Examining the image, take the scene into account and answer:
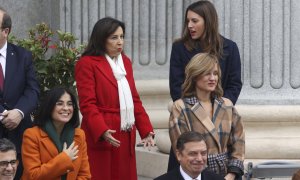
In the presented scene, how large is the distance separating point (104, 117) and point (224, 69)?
1.04m

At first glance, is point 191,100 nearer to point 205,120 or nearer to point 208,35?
point 205,120

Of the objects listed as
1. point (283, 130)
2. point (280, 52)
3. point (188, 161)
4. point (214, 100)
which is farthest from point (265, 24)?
point (188, 161)

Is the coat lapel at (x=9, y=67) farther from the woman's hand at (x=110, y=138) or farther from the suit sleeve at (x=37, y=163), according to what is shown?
the woman's hand at (x=110, y=138)

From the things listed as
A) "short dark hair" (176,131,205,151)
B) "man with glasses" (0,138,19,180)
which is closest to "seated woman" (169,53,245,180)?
"short dark hair" (176,131,205,151)

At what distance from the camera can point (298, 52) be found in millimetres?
10805

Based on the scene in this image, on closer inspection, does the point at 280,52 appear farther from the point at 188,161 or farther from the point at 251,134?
the point at 188,161

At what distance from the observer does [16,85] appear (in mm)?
9391

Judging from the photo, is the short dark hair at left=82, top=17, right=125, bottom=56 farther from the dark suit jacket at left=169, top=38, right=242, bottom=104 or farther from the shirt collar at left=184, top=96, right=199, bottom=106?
the shirt collar at left=184, top=96, right=199, bottom=106

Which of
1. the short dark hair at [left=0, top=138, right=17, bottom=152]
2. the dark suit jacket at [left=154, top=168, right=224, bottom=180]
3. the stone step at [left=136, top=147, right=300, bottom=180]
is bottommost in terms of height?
the stone step at [left=136, top=147, right=300, bottom=180]

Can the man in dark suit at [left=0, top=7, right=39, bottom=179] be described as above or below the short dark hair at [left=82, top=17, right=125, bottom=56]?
below

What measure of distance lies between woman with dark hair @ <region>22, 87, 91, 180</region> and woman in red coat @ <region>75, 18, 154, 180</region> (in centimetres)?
53

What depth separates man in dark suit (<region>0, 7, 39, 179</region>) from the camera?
9.30 m

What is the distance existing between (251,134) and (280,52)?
0.79 metres

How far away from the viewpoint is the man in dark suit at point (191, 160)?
8156mm
